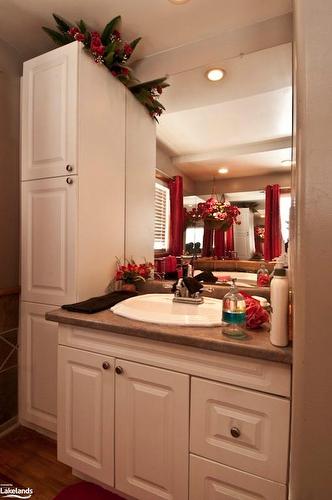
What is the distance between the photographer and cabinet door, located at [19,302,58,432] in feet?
4.87

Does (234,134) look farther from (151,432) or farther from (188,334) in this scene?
(151,432)

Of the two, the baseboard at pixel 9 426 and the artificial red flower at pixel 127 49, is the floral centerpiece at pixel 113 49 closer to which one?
the artificial red flower at pixel 127 49

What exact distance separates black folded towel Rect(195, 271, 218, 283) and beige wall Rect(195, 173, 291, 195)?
48 centimetres

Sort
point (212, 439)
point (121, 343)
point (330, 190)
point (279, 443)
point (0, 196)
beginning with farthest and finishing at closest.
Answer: point (0, 196)
point (121, 343)
point (212, 439)
point (279, 443)
point (330, 190)

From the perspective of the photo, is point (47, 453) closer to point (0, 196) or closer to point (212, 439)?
point (212, 439)

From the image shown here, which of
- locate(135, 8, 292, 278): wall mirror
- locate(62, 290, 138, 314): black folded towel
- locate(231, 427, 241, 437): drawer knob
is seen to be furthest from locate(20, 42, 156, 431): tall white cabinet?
locate(231, 427, 241, 437): drawer knob

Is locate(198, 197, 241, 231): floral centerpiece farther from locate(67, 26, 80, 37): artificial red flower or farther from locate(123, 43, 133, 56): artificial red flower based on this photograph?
locate(67, 26, 80, 37): artificial red flower

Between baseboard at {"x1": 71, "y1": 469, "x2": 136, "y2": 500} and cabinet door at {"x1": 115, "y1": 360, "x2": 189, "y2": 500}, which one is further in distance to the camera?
baseboard at {"x1": 71, "y1": 469, "x2": 136, "y2": 500}

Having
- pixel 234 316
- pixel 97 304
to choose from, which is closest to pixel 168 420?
pixel 234 316

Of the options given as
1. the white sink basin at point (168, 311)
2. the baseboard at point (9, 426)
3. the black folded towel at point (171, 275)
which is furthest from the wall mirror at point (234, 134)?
the baseboard at point (9, 426)

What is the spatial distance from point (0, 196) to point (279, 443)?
1788 millimetres

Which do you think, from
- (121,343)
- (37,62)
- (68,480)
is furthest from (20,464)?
(37,62)

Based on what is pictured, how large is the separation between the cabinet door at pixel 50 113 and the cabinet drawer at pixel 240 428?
1210mm

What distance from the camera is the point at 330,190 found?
1.59 ft
